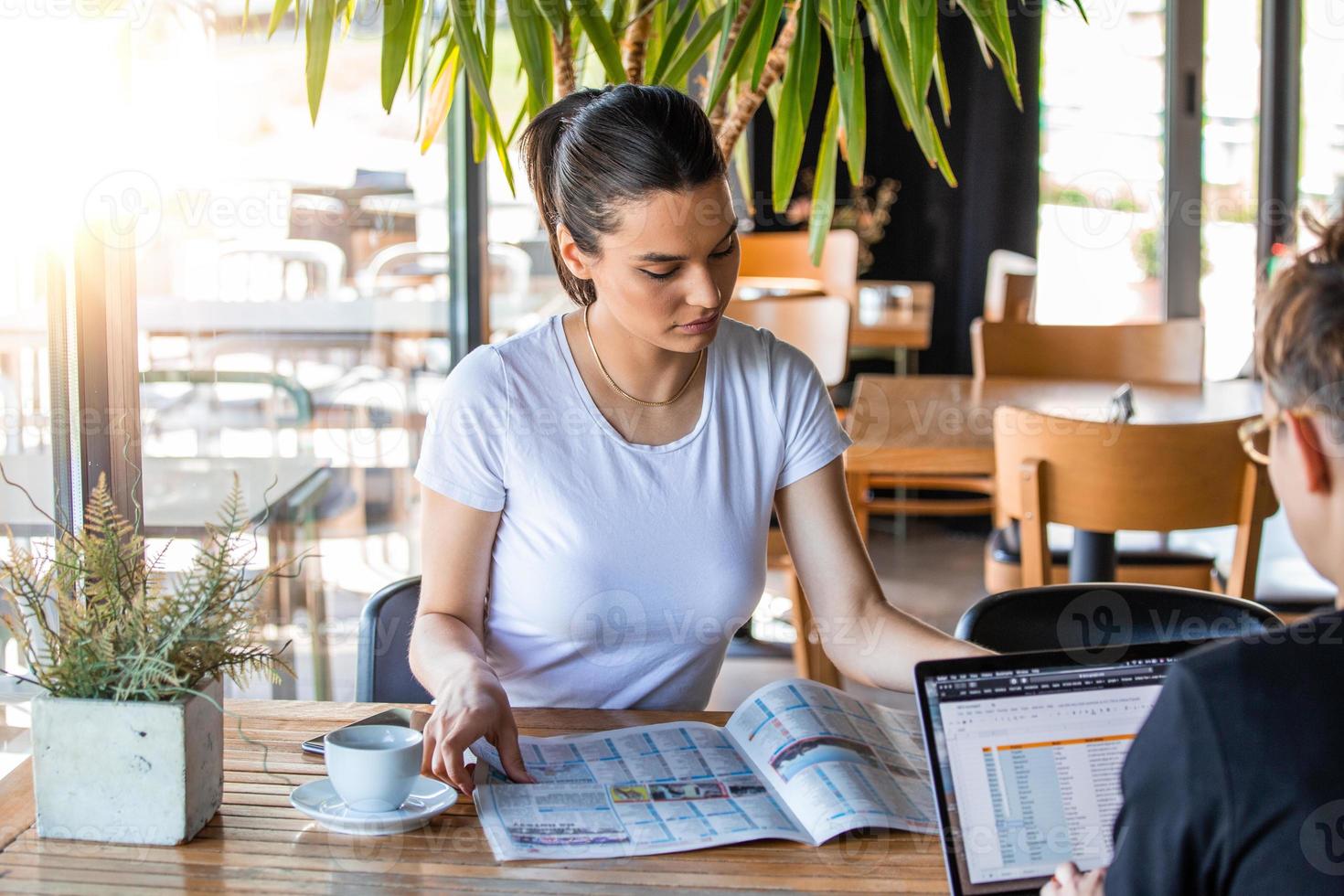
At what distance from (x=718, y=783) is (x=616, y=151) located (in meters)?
0.71

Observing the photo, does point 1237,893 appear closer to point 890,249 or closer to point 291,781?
point 291,781

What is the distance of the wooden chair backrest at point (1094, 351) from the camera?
359 centimetres

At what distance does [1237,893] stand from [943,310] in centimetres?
485

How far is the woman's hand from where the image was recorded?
1182 millimetres

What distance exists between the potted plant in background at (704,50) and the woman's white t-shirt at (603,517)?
19.2 inches

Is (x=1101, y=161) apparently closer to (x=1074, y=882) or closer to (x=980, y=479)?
(x=980, y=479)

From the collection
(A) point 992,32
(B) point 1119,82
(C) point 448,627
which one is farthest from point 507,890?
(B) point 1119,82

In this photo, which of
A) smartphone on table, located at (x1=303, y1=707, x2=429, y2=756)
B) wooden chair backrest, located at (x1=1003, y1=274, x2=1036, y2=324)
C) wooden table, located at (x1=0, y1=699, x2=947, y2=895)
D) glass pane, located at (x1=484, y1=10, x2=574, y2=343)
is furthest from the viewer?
wooden chair backrest, located at (x1=1003, y1=274, x2=1036, y2=324)

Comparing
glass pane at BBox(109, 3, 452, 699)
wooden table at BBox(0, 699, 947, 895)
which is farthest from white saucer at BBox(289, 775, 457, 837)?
glass pane at BBox(109, 3, 452, 699)

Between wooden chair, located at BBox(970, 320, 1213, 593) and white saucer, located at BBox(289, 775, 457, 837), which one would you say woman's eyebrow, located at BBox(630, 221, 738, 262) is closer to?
white saucer, located at BBox(289, 775, 457, 837)

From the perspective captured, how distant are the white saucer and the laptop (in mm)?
434

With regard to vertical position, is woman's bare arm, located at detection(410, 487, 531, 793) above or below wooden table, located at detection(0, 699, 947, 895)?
above

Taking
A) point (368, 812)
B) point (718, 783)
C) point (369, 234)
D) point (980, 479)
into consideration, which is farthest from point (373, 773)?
point (980, 479)

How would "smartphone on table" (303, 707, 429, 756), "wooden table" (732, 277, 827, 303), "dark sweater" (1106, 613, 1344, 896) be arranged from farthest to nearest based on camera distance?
"wooden table" (732, 277, 827, 303)
"smartphone on table" (303, 707, 429, 756)
"dark sweater" (1106, 613, 1344, 896)
